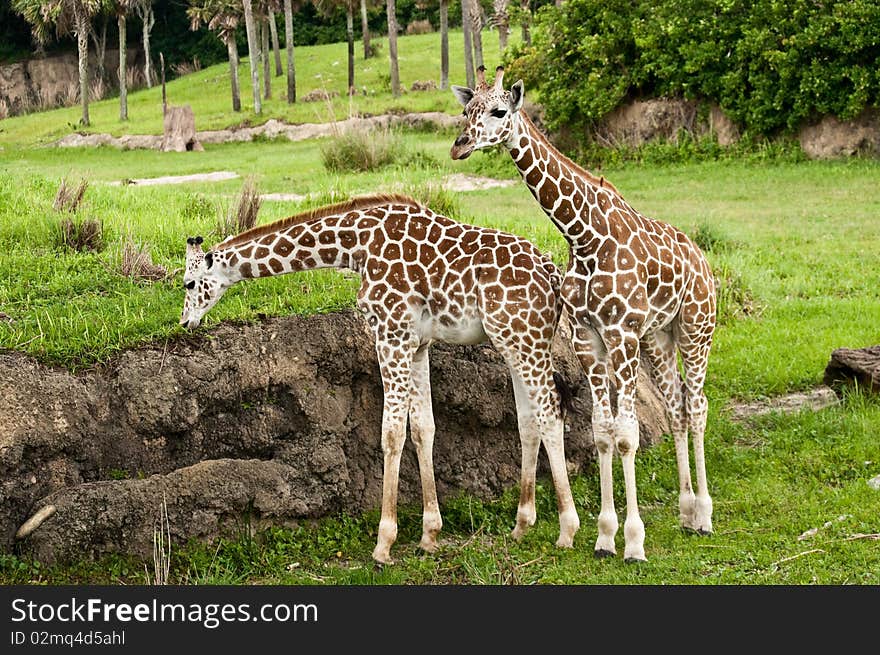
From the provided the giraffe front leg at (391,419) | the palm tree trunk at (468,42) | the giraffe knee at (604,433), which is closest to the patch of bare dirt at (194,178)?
the palm tree trunk at (468,42)

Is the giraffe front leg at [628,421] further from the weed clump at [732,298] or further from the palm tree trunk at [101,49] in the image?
the palm tree trunk at [101,49]

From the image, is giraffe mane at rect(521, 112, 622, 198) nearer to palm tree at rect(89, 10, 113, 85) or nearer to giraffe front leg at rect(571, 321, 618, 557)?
giraffe front leg at rect(571, 321, 618, 557)

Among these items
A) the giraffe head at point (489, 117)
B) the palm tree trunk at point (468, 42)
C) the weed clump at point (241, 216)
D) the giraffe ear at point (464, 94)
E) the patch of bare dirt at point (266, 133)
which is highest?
the palm tree trunk at point (468, 42)

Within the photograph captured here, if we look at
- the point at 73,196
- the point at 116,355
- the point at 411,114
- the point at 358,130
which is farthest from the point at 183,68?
the point at 116,355

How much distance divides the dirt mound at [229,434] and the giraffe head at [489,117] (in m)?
2.31

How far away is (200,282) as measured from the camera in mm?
8016

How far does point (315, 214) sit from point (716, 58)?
16369 mm

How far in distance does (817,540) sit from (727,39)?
16777 millimetres

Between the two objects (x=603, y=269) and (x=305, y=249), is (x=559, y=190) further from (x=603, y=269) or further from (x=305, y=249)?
(x=305, y=249)

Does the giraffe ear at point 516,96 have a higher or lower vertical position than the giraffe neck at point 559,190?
higher

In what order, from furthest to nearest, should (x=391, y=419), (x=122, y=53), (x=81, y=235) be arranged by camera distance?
(x=122, y=53), (x=81, y=235), (x=391, y=419)

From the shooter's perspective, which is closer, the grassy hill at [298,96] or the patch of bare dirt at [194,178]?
the patch of bare dirt at [194,178]

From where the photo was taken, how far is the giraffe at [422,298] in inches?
300

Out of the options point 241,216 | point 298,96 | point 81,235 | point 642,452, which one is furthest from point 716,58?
point 298,96
